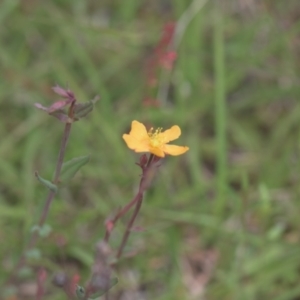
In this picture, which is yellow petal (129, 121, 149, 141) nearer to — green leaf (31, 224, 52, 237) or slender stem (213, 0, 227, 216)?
green leaf (31, 224, 52, 237)

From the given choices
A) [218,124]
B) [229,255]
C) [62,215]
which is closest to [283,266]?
[229,255]

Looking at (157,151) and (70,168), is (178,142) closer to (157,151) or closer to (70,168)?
(70,168)

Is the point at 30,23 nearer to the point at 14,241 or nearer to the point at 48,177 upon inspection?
the point at 48,177

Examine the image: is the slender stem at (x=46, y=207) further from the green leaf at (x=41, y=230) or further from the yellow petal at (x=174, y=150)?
the yellow petal at (x=174, y=150)

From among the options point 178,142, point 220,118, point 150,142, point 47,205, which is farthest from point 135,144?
point 178,142

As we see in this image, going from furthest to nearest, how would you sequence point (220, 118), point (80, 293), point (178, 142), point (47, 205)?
point (178, 142), point (220, 118), point (47, 205), point (80, 293)

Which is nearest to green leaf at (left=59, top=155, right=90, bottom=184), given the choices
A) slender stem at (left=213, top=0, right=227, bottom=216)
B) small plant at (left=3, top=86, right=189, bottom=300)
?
small plant at (left=3, top=86, right=189, bottom=300)

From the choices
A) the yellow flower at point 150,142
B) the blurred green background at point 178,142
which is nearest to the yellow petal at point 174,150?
the yellow flower at point 150,142
